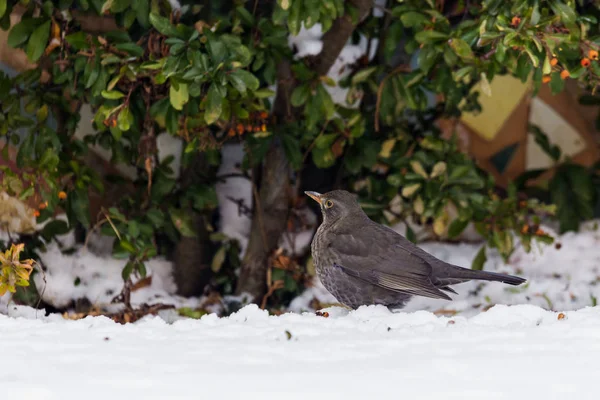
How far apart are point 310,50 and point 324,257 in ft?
4.03

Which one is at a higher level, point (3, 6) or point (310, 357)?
point (3, 6)

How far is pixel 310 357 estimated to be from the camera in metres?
2.70

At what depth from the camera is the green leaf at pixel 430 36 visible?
12.7 feet

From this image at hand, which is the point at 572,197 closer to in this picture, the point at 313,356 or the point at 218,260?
the point at 218,260

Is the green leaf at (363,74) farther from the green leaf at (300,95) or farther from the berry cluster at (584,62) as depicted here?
the berry cluster at (584,62)

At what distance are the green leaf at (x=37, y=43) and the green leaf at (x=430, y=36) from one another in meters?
1.61

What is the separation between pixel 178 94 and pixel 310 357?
147 centimetres

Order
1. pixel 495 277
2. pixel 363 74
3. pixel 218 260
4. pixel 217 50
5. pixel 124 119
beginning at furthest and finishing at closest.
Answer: pixel 218 260, pixel 363 74, pixel 124 119, pixel 217 50, pixel 495 277

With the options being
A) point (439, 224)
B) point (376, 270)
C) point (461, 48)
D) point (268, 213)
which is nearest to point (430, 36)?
point (461, 48)

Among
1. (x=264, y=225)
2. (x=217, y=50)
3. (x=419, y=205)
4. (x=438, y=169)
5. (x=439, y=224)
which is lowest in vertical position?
(x=264, y=225)

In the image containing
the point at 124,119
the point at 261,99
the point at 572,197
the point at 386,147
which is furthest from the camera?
the point at 572,197

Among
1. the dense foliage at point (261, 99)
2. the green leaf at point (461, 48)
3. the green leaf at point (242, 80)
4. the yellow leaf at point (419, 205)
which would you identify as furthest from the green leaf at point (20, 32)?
the yellow leaf at point (419, 205)

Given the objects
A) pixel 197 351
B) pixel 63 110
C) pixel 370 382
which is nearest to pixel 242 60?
pixel 63 110

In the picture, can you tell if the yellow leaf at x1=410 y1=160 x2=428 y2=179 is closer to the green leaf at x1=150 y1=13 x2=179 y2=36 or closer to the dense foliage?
the dense foliage
